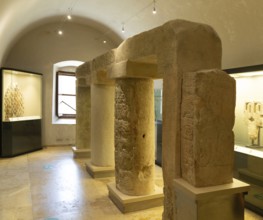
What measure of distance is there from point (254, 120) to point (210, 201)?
7.89 feet

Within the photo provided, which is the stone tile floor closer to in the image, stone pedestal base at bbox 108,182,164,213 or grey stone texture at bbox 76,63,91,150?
stone pedestal base at bbox 108,182,164,213

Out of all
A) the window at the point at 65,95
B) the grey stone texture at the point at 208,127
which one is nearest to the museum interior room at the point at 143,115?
the grey stone texture at the point at 208,127

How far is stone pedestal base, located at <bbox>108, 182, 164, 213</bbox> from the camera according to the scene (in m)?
3.95

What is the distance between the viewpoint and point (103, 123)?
572 centimetres

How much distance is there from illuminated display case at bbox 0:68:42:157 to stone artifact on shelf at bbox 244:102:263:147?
20.6 ft

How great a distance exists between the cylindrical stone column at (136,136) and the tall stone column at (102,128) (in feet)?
4.91

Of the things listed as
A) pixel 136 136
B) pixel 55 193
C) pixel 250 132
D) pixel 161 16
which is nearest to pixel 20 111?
pixel 55 193

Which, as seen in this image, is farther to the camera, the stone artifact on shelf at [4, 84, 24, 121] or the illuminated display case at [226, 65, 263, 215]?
the stone artifact on shelf at [4, 84, 24, 121]

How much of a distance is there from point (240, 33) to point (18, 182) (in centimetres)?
517

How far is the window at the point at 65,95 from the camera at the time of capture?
31.9ft

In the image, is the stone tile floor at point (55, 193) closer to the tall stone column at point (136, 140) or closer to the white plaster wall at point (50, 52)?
the tall stone column at point (136, 140)

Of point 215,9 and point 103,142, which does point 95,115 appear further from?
point 215,9

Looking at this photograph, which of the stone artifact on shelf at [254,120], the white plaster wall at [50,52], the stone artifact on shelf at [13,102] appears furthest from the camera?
the white plaster wall at [50,52]

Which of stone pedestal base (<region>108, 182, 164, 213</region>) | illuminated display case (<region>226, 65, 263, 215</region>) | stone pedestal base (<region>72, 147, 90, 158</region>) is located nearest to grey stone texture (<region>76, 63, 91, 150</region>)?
stone pedestal base (<region>72, 147, 90, 158</region>)
